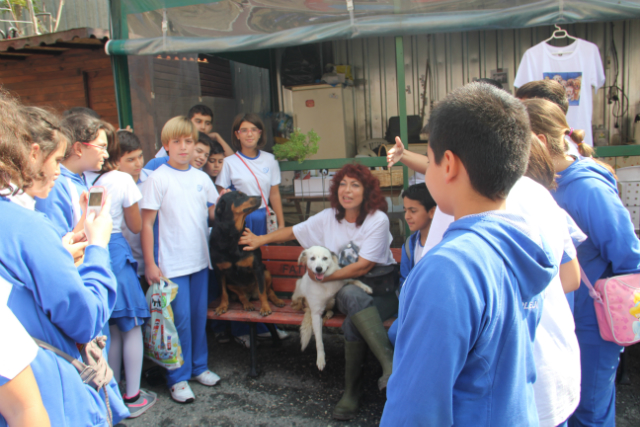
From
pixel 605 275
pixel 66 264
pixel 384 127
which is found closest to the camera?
pixel 66 264

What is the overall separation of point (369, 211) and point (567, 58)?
2948mm

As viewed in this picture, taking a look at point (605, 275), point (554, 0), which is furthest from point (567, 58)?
point (605, 275)

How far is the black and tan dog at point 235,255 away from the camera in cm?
381

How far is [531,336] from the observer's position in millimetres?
1196

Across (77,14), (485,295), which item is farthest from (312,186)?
(77,14)

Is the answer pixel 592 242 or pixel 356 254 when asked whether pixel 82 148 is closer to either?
pixel 356 254

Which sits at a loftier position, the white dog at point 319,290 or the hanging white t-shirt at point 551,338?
the hanging white t-shirt at point 551,338

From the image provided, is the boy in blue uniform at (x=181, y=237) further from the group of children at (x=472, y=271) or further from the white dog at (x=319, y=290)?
the white dog at (x=319, y=290)

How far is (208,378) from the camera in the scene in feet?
12.7

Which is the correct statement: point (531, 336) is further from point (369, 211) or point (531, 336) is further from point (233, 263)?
point (233, 263)

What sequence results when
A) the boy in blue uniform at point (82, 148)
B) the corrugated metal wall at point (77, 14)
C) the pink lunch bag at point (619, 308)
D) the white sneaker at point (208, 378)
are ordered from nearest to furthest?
the pink lunch bag at point (619, 308) → the boy in blue uniform at point (82, 148) → the white sneaker at point (208, 378) → the corrugated metal wall at point (77, 14)

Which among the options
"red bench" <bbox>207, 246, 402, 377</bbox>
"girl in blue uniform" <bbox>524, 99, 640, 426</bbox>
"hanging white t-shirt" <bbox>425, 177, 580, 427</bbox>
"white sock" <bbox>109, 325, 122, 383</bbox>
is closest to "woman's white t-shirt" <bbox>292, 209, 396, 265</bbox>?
"red bench" <bbox>207, 246, 402, 377</bbox>

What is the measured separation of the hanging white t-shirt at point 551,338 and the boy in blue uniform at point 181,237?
2975mm

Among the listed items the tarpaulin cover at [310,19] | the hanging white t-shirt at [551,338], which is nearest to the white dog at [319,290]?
the tarpaulin cover at [310,19]
